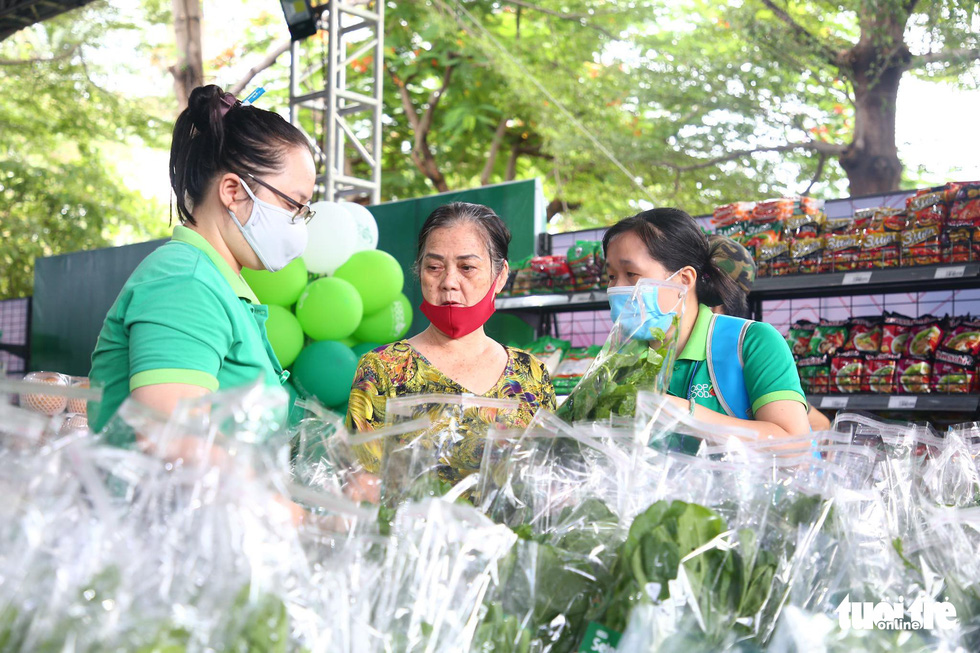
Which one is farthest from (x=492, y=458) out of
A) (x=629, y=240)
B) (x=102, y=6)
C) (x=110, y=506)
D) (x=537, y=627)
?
(x=102, y=6)

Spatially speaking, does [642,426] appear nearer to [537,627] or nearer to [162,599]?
[537,627]

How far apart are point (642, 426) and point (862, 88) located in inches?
329

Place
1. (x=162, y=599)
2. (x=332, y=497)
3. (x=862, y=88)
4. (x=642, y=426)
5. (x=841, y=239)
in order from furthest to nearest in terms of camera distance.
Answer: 1. (x=862, y=88)
2. (x=841, y=239)
3. (x=642, y=426)
4. (x=332, y=497)
5. (x=162, y=599)

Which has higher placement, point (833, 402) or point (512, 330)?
point (512, 330)

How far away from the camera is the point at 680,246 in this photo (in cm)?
219

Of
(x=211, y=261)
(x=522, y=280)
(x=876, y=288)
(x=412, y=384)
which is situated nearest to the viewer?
(x=211, y=261)

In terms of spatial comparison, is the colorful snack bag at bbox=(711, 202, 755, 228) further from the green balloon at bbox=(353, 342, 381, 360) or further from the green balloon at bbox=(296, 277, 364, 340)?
the green balloon at bbox=(353, 342, 381, 360)

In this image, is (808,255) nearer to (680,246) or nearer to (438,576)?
(680,246)

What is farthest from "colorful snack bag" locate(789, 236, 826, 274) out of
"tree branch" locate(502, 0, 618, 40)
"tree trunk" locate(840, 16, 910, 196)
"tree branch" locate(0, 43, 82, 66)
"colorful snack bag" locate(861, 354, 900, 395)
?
"tree branch" locate(0, 43, 82, 66)

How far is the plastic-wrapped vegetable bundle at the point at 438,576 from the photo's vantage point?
87cm

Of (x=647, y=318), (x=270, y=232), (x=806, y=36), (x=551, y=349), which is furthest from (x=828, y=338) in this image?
(x=806, y=36)

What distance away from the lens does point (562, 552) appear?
0.99 metres

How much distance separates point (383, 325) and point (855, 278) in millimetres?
2713

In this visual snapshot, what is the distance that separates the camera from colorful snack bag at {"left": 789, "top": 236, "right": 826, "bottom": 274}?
A: 3678 mm
